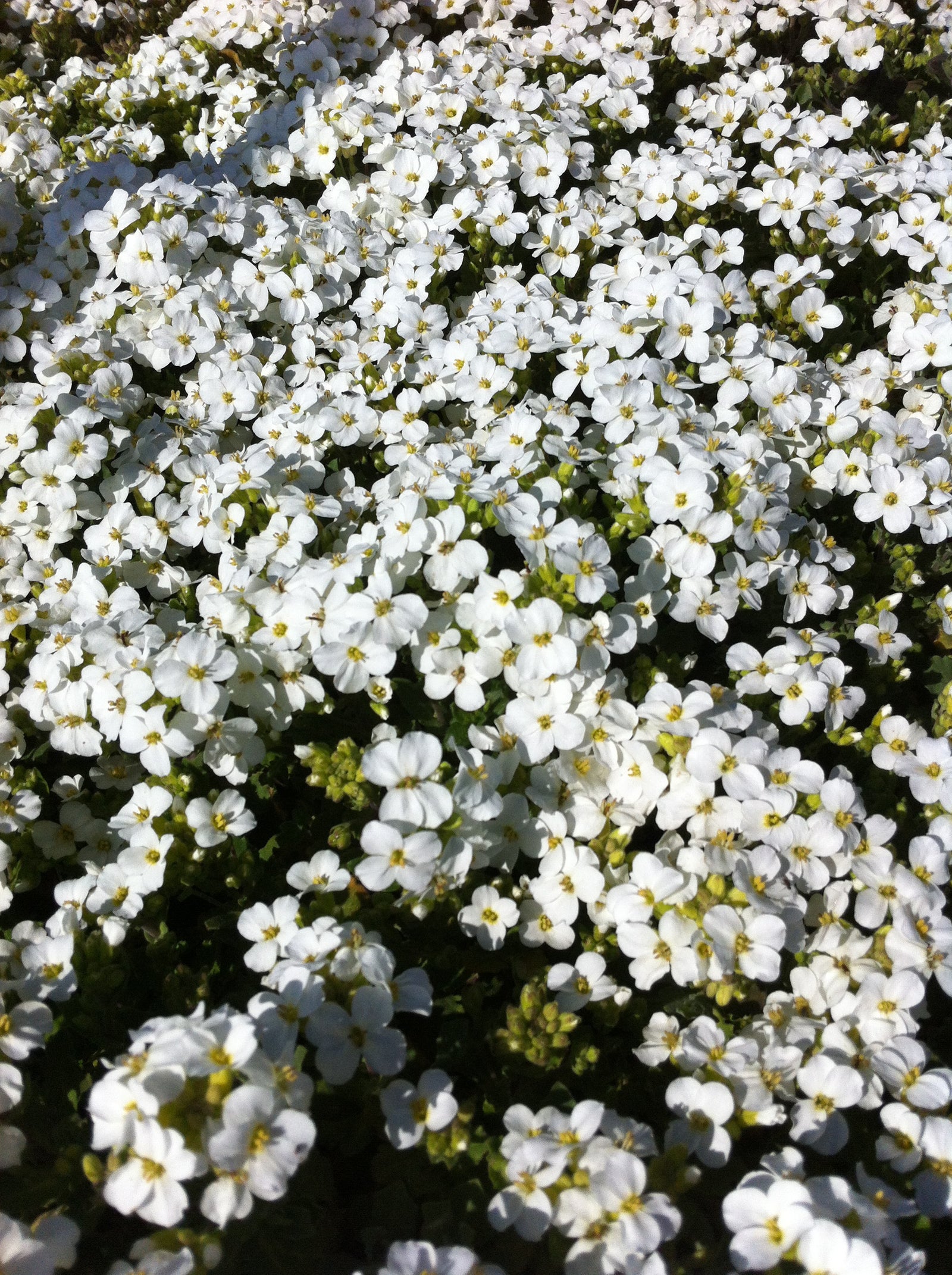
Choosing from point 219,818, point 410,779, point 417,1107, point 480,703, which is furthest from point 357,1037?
point 480,703

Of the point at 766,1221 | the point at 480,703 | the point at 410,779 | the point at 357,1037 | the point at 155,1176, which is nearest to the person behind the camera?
the point at 155,1176

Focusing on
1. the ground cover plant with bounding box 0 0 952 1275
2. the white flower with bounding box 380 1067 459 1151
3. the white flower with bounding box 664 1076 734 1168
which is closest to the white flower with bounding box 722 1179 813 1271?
the ground cover plant with bounding box 0 0 952 1275

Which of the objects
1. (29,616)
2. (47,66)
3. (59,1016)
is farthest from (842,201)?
(47,66)

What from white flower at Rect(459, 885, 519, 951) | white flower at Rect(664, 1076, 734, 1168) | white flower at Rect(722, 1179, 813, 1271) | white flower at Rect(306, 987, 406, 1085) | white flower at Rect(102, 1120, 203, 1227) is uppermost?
white flower at Rect(102, 1120, 203, 1227)

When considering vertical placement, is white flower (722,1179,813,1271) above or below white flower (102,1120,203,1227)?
below

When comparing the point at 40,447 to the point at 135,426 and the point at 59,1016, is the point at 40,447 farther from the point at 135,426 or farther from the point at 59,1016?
the point at 59,1016

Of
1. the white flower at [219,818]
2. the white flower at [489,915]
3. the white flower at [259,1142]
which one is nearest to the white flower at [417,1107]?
the white flower at [259,1142]

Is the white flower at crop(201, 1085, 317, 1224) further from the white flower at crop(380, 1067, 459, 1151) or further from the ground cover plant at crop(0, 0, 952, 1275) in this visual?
the white flower at crop(380, 1067, 459, 1151)

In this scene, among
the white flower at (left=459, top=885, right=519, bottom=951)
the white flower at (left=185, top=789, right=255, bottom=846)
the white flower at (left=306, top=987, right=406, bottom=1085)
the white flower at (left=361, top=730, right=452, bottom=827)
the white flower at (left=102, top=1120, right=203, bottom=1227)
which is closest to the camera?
the white flower at (left=102, top=1120, right=203, bottom=1227)

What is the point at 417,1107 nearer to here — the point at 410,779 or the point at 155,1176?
the point at 155,1176
